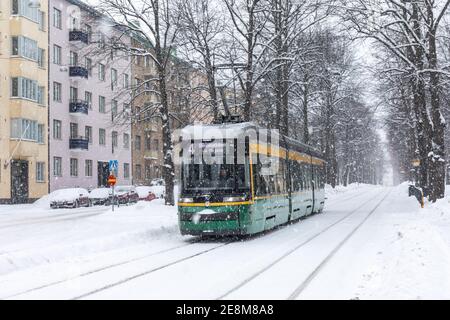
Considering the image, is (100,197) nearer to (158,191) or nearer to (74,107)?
(158,191)

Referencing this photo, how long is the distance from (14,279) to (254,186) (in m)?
7.06

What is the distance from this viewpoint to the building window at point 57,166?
4639 cm

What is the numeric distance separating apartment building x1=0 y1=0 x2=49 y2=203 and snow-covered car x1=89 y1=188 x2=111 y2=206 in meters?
3.84

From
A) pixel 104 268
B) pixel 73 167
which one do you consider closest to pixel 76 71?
pixel 73 167

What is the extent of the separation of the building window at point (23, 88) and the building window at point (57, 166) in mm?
5730

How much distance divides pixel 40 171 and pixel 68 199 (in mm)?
6010

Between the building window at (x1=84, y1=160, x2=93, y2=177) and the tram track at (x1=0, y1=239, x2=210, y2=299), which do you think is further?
the building window at (x1=84, y1=160, x2=93, y2=177)

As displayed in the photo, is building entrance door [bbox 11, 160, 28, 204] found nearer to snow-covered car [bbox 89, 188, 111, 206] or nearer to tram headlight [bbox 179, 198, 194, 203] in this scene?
snow-covered car [bbox 89, 188, 111, 206]

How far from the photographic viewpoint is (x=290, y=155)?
2053 cm

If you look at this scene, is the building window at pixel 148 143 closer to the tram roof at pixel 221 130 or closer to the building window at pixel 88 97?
the building window at pixel 88 97

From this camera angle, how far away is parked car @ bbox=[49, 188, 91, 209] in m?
39.4

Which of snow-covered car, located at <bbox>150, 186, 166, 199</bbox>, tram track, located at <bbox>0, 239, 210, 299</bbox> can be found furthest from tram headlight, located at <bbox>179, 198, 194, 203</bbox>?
snow-covered car, located at <bbox>150, 186, 166, 199</bbox>

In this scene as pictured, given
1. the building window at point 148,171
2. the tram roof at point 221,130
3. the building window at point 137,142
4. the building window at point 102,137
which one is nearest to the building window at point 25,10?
the building window at point 102,137
